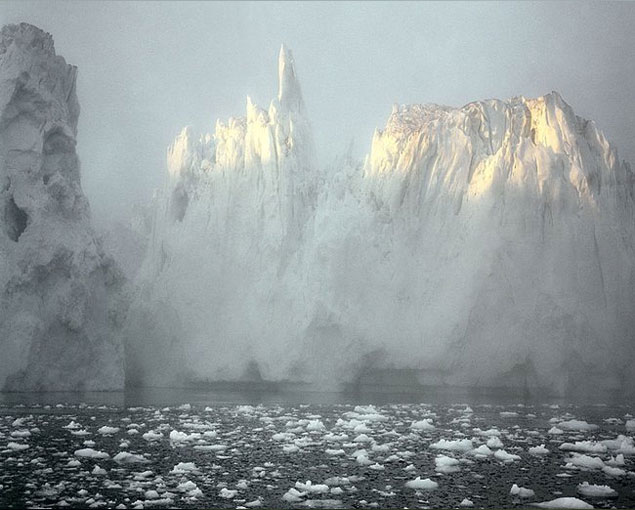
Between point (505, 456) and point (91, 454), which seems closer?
point (91, 454)

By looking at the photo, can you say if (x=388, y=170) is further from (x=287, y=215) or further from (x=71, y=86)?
(x=71, y=86)

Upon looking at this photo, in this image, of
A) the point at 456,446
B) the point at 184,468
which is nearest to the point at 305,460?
the point at 184,468

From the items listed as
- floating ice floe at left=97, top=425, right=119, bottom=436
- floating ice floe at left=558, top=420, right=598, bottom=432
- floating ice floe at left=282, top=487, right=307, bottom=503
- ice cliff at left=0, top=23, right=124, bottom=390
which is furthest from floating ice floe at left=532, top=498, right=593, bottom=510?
ice cliff at left=0, top=23, right=124, bottom=390

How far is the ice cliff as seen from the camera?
26.2 m

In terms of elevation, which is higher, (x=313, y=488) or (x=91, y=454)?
(x=313, y=488)

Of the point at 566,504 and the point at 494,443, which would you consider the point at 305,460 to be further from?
the point at 566,504

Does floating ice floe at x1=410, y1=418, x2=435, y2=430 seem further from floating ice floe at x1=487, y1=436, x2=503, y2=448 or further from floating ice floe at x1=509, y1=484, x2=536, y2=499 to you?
floating ice floe at x1=509, y1=484, x2=536, y2=499

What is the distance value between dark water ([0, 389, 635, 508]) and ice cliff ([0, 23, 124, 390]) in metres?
4.83

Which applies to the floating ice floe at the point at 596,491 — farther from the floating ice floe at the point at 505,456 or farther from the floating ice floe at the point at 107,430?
the floating ice floe at the point at 107,430

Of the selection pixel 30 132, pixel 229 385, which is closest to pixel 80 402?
pixel 229 385

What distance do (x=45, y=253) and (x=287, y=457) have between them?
1871 cm

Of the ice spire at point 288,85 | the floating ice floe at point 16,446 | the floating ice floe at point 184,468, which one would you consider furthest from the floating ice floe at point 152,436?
the ice spire at point 288,85

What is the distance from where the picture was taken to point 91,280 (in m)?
28.6

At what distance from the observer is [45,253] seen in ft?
89.0
